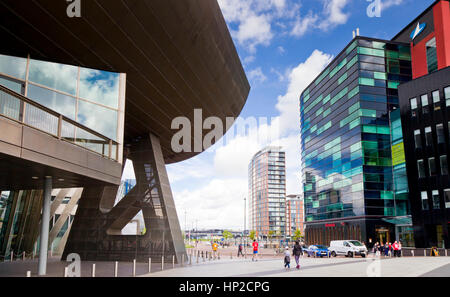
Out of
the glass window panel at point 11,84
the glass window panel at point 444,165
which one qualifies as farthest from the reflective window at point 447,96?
the glass window panel at point 11,84

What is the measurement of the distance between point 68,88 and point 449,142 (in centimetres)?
3917

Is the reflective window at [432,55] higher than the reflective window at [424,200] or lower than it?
higher

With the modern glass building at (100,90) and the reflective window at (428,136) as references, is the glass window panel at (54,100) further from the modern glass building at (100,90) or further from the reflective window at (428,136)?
the reflective window at (428,136)

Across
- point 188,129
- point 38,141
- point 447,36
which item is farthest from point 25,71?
point 447,36

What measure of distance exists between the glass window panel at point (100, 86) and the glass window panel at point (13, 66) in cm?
245

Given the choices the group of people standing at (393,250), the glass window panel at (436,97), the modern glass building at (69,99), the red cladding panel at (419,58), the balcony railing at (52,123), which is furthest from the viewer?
the red cladding panel at (419,58)

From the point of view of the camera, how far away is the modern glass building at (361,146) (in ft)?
177

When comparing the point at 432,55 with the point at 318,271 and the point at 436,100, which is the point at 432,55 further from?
the point at 318,271

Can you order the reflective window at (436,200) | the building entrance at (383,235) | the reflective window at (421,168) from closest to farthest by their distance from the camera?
the reflective window at (436,200) → the reflective window at (421,168) → the building entrance at (383,235)

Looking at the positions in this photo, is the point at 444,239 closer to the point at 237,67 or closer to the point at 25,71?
the point at 237,67

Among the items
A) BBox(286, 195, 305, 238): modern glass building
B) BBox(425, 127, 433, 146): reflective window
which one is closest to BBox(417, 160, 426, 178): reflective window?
A: BBox(425, 127, 433, 146): reflective window

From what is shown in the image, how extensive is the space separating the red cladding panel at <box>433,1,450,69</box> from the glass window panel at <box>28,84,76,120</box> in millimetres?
48943

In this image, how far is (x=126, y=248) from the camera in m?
26.4

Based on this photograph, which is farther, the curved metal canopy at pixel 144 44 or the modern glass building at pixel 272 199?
the modern glass building at pixel 272 199
